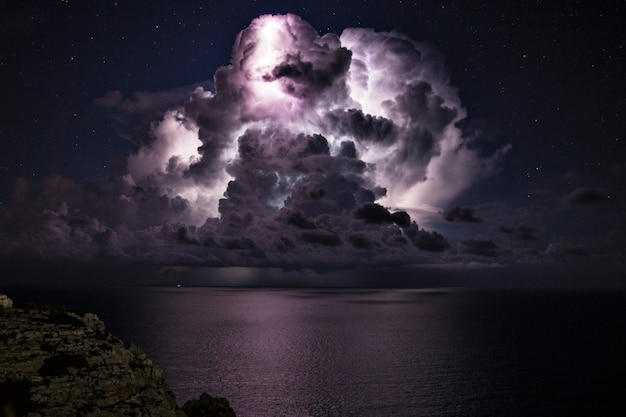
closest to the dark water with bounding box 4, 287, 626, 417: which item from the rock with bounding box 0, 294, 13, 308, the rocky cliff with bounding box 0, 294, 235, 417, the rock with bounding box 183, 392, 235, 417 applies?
the rock with bounding box 183, 392, 235, 417

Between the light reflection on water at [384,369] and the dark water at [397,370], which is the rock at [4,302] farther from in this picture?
the light reflection on water at [384,369]

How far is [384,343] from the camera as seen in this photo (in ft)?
450

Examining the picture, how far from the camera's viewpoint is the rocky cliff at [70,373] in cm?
3538

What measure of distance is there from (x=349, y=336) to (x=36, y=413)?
424 feet

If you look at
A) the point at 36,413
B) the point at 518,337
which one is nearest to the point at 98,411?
the point at 36,413

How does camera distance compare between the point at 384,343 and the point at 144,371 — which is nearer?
the point at 144,371

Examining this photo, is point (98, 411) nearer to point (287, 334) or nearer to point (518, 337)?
point (287, 334)

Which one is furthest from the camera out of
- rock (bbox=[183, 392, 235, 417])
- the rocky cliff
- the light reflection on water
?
the light reflection on water

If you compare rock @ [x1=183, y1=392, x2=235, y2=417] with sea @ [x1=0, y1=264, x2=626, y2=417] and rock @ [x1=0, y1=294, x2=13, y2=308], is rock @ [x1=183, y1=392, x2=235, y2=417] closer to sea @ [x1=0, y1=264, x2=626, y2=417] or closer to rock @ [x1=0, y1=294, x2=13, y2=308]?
sea @ [x1=0, y1=264, x2=626, y2=417]

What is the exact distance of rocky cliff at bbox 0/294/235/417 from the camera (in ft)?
116

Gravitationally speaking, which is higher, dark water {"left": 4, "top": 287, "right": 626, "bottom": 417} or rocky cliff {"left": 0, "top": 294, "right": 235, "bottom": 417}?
rocky cliff {"left": 0, "top": 294, "right": 235, "bottom": 417}

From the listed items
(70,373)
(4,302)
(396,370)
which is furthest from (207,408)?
(396,370)

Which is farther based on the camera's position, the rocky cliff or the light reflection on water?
the light reflection on water

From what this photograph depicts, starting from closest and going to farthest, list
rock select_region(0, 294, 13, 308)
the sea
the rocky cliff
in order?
the rocky cliff → rock select_region(0, 294, 13, 308) → the sea
